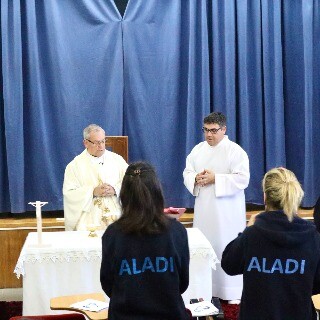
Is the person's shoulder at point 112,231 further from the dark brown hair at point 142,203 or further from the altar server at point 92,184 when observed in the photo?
the altar server at point 92,184

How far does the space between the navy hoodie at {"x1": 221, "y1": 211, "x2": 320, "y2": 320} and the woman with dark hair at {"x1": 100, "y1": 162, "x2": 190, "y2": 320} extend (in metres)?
0.37

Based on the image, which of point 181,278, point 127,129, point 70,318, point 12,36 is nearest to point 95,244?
point 70,318

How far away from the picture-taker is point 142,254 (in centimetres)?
287

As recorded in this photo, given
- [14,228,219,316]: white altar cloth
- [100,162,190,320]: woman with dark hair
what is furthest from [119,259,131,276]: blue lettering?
[14,228,219,316]: white altar cloth

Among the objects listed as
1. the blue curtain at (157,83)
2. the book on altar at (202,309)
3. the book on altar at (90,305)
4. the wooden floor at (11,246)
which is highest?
the blue curtain at (157,83)

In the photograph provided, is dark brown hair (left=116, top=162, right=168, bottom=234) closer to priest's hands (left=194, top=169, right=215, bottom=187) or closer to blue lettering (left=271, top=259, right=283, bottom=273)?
blue lettering (left=271, top=259, right=283, bottom=273)

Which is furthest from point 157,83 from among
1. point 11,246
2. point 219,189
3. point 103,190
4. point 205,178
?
point 11,246

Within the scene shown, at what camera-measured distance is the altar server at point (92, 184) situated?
5.48 meters

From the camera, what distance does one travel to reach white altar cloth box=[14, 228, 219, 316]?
15.4 ft

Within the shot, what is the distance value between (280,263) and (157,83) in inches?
164

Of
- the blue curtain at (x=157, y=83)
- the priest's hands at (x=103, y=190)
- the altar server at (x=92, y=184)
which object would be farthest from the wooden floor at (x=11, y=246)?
the priest's hands at (x=103, y=190)

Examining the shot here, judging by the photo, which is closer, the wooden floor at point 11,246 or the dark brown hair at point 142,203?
the dark brown hair at point 142,203

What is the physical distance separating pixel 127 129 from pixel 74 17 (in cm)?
134

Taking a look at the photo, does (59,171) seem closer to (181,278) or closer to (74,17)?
(74,17)
